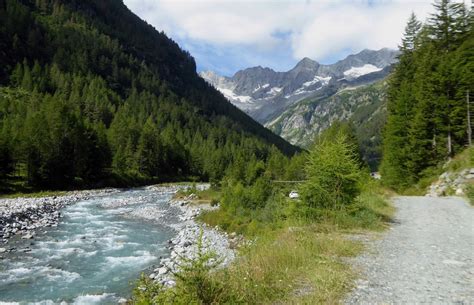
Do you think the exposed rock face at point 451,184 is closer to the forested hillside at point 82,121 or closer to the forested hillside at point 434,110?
the forested hillside at point 434,110

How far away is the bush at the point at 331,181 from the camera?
14422 millimetres

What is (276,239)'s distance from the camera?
10.8 metres

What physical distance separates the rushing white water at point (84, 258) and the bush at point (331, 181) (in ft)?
27.0

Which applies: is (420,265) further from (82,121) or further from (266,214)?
(82,121)

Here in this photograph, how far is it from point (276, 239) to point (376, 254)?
9.34 feet

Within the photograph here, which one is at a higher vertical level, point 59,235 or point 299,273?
point 299,273

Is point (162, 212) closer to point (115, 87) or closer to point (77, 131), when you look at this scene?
point (77, 131)

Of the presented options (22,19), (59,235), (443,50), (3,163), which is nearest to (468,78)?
(443,50)

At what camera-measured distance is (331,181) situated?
14688 mm

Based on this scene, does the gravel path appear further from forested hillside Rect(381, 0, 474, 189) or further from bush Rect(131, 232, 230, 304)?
forested hillside Rect(381, 0, 474, 189)

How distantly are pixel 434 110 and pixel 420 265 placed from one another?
3394 cm

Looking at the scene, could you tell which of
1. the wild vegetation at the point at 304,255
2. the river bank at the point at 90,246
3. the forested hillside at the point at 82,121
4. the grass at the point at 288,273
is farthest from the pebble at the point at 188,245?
Result: the forested hillside at the point at 82,121

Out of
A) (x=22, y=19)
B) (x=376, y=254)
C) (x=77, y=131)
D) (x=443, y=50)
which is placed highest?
(x=22, y=19)

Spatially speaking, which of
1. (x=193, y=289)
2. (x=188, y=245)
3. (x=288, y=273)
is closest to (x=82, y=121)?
(x=188, y=245)
